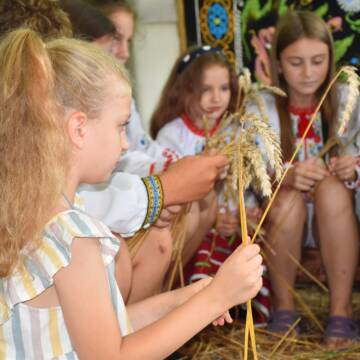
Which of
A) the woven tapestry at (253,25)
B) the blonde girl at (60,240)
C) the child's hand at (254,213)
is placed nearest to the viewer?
the blonde girl at (60,240)

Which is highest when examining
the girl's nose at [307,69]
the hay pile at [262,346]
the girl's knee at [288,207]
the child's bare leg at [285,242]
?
the girl's nose at [307,69]

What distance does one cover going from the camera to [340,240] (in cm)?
188

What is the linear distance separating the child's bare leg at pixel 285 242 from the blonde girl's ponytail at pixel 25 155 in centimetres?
97

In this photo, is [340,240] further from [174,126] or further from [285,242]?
[174,126]

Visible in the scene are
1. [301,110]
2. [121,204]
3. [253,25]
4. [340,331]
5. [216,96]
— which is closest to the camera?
[121,204]

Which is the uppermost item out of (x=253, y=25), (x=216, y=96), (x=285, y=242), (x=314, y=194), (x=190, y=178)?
(x=253, y=25)

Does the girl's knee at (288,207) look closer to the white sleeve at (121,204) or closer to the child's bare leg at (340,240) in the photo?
the child's bare leg at (340,240)

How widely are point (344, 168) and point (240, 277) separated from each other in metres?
0.93

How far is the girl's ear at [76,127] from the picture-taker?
1.12m

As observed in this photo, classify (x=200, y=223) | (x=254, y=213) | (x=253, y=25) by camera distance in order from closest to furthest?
(x=200, y=223) → (x=254, y=213) → (x=253, y=25)

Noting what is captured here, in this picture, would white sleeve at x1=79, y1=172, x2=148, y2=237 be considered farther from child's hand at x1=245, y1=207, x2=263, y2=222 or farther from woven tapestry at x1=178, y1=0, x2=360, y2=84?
woven tapestry at x1=178, y1=0, x2=360, y2=84

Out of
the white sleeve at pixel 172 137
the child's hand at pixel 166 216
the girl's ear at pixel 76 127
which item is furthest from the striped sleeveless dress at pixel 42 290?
the white sleeve at pixel 172 137

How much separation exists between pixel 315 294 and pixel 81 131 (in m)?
1.29

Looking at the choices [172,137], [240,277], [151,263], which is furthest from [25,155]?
[172,137]
